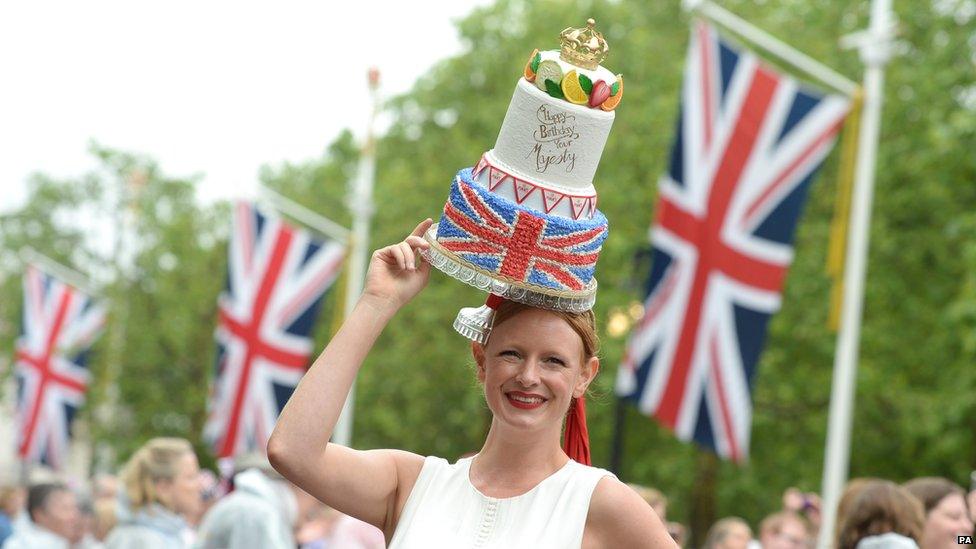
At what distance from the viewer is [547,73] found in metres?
3.04

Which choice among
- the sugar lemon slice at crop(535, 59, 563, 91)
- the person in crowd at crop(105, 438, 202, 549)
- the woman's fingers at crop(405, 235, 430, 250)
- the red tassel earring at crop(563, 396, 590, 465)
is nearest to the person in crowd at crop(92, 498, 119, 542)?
the person in crowd at crop(105, 438, 202, 549)

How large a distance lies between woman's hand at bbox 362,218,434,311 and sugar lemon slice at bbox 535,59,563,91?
39 centimetres

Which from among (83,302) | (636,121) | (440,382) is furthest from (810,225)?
(83,302)

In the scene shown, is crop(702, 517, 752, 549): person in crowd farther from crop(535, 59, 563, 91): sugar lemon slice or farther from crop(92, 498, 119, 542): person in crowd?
crop(535, 59, 563, 91): sugar lemon slice

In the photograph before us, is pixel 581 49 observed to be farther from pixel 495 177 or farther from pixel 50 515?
pixel 50 515

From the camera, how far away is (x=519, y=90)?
121 inches

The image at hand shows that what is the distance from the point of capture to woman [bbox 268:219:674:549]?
2.98 m

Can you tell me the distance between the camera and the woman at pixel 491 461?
2982mm

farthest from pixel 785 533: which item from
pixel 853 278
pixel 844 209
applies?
pixel 844 209

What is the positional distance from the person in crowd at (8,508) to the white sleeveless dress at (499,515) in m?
9.22

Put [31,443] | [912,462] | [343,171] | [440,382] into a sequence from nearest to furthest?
1. [912,462]
2. [440,382]
3. [31,443]
4. [343,171]

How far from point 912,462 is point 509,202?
20.2 m

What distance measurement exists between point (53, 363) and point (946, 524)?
25.3m

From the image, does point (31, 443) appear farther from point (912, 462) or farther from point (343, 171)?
point (912, 462)
